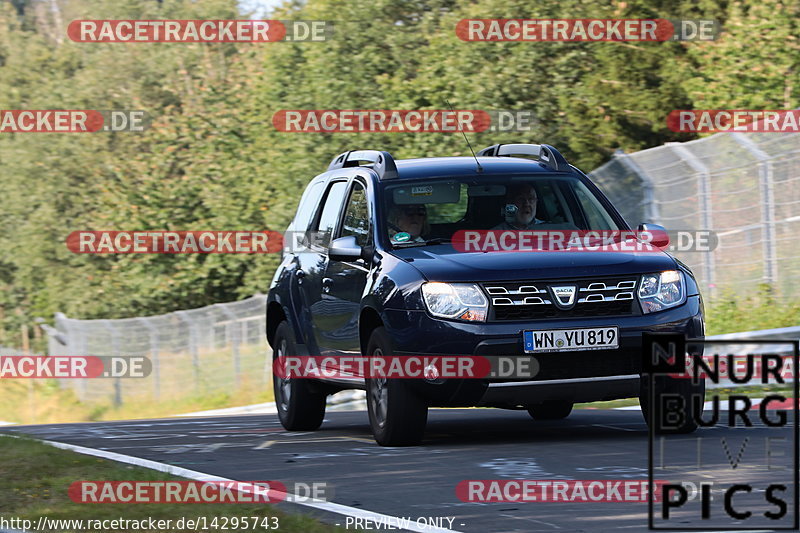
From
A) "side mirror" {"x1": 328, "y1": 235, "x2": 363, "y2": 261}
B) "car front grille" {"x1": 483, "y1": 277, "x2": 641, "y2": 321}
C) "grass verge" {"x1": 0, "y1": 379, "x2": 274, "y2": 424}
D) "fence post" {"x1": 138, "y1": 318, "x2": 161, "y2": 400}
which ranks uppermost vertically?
"side mirror" {"x1": 328, "y1": 235, "x2": 363, "y2": 261}

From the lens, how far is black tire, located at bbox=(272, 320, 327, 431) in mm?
13055

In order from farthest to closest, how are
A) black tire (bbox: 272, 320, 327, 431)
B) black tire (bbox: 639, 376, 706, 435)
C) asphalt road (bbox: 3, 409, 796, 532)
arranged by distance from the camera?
black tire (bbox: 272, 320, 327, 431)
black tire (bbox: 639, 376, 706, 435)
asphalt road (bbox: 3, 409, 796, 532)

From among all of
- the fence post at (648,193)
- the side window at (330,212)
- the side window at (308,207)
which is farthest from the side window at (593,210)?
the fence post at (648,193)

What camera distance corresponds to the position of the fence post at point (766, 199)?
63.1ft

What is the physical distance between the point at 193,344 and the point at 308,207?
16670mm

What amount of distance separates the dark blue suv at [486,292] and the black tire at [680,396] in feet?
0.06

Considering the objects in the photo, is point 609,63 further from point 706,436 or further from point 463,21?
point 706,436

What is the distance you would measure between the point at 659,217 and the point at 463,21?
15.4 m

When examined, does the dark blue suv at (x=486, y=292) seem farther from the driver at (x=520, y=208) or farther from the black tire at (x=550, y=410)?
the black tire at (x=550, y=410)

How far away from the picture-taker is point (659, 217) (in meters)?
20.0

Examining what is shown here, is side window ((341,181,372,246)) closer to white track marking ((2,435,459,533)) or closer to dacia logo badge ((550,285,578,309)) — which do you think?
dacia logo badge ((550,285,578,309))

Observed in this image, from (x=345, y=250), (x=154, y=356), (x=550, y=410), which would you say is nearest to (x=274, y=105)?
(x=154, y=356)

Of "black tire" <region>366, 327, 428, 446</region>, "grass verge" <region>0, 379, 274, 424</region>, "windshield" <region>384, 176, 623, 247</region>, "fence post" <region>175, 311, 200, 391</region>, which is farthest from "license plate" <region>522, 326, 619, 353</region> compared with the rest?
"fence post" <region>175, 311, 200, 391</region>

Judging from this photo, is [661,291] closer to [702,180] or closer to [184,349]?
[702,180]
